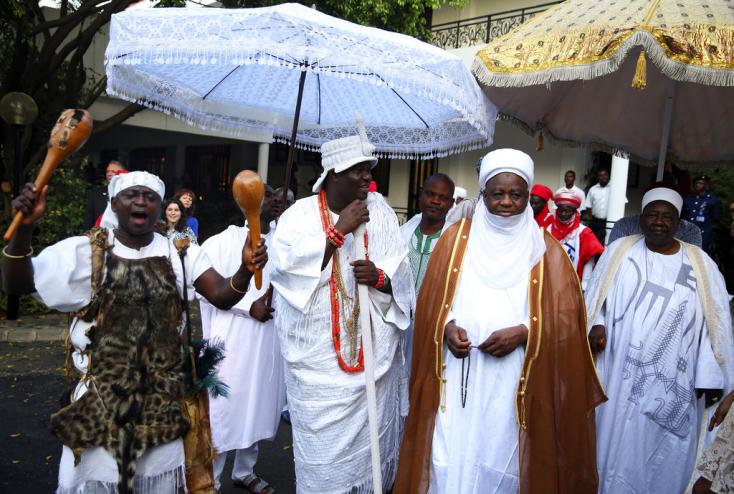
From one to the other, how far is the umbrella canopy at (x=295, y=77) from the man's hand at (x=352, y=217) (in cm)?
65

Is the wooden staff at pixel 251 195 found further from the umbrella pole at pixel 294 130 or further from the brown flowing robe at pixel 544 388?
the brown flowing robe at pixel 544 388

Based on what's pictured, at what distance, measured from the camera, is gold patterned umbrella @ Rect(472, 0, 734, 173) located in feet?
11.2

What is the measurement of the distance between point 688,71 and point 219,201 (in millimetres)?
18292

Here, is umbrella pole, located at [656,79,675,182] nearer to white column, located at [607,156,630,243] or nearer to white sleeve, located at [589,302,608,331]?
white sleeve, located at [589,302,608,331]

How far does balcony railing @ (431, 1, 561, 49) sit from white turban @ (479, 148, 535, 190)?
12.4m

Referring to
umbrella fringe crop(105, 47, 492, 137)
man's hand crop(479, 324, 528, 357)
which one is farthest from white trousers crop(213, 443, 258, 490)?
umbrella fringe crop(105, 47, 492, 137)

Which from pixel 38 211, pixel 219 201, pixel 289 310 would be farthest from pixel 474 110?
pixel 219 201

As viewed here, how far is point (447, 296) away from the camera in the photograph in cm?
374

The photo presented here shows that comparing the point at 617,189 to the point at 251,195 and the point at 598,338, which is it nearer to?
the point at 598,338

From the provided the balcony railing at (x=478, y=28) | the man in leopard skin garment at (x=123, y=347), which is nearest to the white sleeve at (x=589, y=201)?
the balcony railing at (x=478, y=28)

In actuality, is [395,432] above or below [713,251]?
below

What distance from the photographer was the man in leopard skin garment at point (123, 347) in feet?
9.64

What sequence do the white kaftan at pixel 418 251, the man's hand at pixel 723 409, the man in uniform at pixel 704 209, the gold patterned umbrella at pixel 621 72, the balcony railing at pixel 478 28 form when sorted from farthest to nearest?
the balcony railing at pixel 478 28 → the man in uniform at pixel 704 209 → the white kaftan at pixel 418 251 → the gold patterned umbrella at pixel 621 72 → the man's hand at pixel 723 409

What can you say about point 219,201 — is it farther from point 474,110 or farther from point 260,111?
point 474,110
